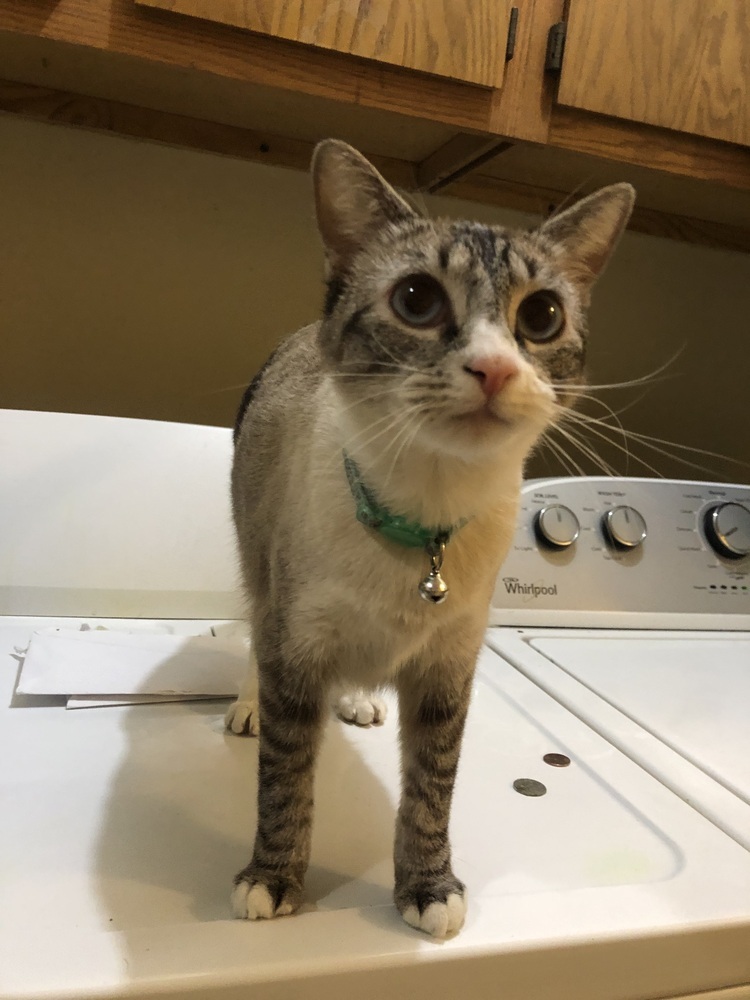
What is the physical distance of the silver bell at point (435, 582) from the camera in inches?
24.4

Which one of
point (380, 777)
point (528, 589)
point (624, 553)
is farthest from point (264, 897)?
point (624, 553)

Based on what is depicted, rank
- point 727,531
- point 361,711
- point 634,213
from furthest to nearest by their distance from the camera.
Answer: point 634,213
point 727,531
point 361,711

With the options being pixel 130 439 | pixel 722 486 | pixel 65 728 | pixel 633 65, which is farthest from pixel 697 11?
pixel 65 728

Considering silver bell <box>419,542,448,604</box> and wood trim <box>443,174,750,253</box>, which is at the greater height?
wood trim <box>443,174,750,253</box>

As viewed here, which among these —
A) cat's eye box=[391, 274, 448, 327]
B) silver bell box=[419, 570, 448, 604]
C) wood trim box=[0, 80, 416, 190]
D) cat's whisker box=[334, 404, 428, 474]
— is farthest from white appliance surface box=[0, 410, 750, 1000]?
wood trim box=[0, 80, 416, 190]

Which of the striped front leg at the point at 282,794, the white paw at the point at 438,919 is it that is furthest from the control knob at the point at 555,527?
the white paw at the point at 438,919

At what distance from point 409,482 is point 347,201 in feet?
0.89

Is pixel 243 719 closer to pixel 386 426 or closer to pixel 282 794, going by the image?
pixel 282 794

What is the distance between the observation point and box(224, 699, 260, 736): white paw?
84 cm

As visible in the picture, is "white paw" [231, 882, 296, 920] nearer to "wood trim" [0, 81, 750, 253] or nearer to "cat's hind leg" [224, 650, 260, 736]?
"cat's hind leg" [224, 650, 260, 736]

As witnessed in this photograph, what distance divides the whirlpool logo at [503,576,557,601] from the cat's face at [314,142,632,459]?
1.78 feet

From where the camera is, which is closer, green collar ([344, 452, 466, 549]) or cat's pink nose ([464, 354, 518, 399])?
cat's pink nose ([464, 354, 518, 399])

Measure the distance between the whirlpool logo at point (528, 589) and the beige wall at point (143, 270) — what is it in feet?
2.25

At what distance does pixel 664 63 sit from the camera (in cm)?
112
